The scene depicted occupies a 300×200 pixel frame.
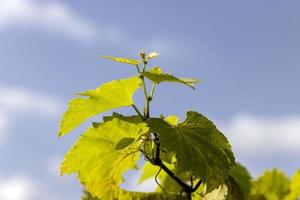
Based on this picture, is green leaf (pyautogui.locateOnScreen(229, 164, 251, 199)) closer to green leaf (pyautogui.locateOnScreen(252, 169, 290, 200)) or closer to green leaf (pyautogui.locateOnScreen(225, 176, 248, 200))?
green leaf (pyautogui.locateOnScreen(225, 176, 248, 200))

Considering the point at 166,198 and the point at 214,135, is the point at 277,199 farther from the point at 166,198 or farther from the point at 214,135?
the point at 214,135

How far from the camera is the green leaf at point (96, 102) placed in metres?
2.38

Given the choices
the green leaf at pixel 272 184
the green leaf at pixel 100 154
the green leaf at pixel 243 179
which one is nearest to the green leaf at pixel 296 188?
the green leaf at pixel 272 184

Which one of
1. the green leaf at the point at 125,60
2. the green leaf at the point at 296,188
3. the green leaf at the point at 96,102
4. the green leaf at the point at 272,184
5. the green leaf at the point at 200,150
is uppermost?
the green leaf at the point at 272,184

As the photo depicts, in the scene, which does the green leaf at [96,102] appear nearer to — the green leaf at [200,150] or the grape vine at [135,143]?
the grape vine at [135,143]

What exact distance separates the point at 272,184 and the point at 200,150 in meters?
3.63

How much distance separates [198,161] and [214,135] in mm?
150

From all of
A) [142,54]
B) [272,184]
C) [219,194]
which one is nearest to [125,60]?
[142,54]

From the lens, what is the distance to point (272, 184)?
5.63m

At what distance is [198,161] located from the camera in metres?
2.16

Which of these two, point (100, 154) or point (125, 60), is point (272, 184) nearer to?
point (100, 154)

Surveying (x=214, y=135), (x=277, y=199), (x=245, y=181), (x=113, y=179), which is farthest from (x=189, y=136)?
(x=277, y=199)

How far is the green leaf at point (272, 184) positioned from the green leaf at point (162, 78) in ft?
10.3

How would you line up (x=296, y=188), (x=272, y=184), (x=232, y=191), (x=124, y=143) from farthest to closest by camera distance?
(x=272, y=184) < (x=296, y=188) < (x=232, y=191) < (x=124, y=143)
